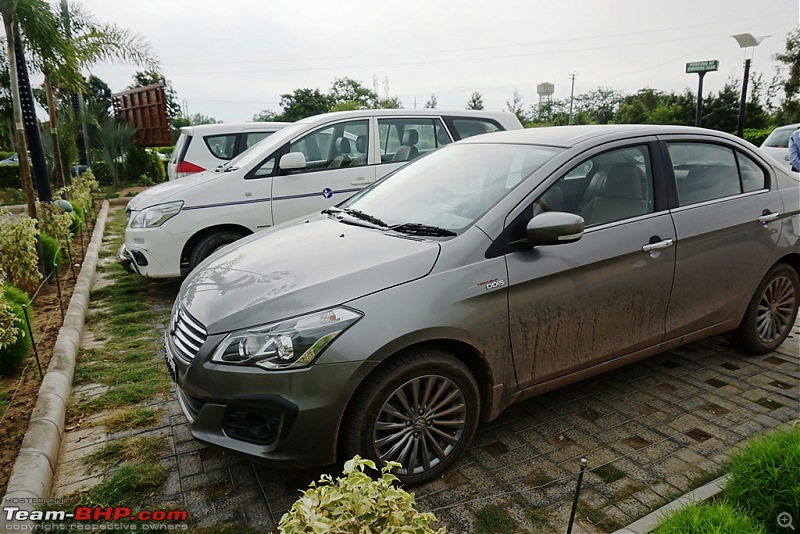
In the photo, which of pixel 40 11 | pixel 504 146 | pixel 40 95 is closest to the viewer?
pixel 504 146

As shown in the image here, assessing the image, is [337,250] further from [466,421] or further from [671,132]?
[671,132]

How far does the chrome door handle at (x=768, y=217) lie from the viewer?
373 centimetres

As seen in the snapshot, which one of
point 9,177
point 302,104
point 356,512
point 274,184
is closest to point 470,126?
point 274,184

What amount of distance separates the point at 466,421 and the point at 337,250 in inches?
42.7

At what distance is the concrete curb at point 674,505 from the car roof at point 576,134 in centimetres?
187

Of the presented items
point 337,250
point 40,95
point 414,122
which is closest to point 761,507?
point 337,250

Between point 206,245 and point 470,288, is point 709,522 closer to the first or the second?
point 470,288

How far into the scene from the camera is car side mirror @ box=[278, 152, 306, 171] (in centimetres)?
576

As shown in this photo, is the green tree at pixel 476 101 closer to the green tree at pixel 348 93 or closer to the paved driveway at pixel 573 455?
the green tree at pixel 348 93

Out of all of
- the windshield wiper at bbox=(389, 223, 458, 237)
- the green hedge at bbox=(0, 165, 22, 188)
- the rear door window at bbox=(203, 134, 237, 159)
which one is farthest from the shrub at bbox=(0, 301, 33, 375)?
the green hedge at bbox=(0, 165, 22, 188)

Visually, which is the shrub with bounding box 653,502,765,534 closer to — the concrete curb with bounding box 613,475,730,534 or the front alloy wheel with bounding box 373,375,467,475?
the concrete curb with bounding box 613,475,730,534

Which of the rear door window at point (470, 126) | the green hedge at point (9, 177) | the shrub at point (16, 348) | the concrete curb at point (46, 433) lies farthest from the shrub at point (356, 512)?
the green hedge at point (9, 177)

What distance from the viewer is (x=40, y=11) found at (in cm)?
628

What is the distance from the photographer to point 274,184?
588 centimetres
